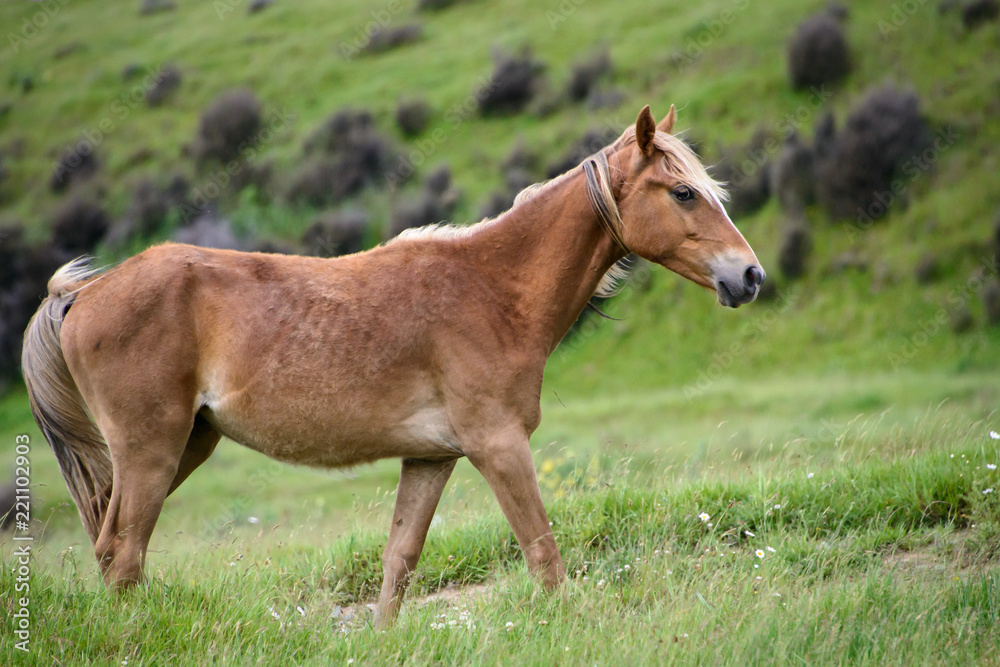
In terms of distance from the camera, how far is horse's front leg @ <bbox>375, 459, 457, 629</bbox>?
14.8 ft

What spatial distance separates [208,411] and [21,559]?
46.3 inches

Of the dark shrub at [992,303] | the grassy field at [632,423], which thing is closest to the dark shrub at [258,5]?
the grassy field at [632,423]

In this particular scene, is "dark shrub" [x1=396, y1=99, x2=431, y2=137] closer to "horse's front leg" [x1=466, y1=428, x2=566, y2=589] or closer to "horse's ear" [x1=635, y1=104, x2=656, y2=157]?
"horse's ear" [x1=635, y1=104, x2=656, y2=157]

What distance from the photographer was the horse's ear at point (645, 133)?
4.16 m

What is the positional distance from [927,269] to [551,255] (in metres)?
16.0

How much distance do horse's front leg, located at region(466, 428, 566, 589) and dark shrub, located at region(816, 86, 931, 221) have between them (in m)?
17.8

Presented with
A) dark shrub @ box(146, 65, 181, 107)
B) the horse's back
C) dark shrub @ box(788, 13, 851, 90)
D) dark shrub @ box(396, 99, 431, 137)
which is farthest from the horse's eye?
dark shrub @ box(146, 65, 181, 107)

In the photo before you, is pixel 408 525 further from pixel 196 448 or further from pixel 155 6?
pixel 155 6

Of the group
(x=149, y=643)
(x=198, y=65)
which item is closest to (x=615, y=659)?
(x=149, y=643)

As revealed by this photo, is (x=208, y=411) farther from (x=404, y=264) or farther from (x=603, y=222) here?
(x=603, y=222)

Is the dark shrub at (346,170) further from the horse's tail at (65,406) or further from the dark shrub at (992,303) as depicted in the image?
the horse's tail at (65,406)

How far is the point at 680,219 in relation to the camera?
4.29 m

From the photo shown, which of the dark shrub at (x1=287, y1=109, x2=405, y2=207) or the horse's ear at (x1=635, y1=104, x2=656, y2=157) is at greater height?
the horse's ear at (x1=635, y1=104, x2=656, y2=157)

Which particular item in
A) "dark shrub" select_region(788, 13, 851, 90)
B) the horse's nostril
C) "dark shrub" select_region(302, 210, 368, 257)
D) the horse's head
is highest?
the horse's head
